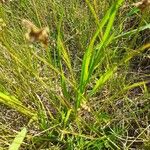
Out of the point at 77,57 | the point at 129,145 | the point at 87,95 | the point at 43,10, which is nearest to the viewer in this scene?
the point at 129,145

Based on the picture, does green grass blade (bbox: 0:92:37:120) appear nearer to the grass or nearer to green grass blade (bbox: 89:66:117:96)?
the grass

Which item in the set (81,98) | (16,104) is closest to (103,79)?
(81,98)

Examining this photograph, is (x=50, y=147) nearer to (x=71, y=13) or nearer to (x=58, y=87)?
(x=58, y=87)

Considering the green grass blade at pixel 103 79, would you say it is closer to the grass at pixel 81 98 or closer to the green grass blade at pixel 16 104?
the grass at pixel 81 98

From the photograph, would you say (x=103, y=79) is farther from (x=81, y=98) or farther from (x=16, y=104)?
(x=16, y=104)

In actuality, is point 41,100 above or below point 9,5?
below

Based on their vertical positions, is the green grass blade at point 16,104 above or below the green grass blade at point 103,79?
above

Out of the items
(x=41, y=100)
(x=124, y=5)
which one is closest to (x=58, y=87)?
(x=41, y=100)

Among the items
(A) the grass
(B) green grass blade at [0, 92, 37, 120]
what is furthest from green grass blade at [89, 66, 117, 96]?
(B) green grass blade at [0, 92, 37, 120]

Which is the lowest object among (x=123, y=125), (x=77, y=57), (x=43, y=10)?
(x=123, y=125)

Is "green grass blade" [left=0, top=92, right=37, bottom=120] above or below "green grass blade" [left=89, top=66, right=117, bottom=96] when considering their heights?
above

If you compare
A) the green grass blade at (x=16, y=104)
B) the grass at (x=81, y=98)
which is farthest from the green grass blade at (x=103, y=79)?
the green grass blade at (x=16, y=104)
